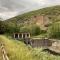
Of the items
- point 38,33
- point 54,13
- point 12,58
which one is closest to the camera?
point 12,58

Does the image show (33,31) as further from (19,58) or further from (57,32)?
(19,58)

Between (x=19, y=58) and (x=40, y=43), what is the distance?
18.2 meters

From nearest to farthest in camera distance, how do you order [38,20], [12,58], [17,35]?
1. [12,58]
2. [17,35]
3. [38,20]

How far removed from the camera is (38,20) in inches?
2096

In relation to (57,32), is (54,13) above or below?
above

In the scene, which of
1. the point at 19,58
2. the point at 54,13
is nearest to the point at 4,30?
the point at 19,58

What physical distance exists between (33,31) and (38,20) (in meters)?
13.4

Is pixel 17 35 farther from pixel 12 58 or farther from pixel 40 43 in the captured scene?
pixel 12 58

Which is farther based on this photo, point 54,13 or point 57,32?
point 54,13

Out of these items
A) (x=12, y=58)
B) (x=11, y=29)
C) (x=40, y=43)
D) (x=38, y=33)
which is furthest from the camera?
(x=38, y=33)

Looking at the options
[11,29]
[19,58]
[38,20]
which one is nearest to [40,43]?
[11,29]

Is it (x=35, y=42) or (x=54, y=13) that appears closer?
(x=35, y=42)

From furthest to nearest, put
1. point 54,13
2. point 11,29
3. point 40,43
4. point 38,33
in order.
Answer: point 54,13
point 38,33
point 11,29
point 40,43

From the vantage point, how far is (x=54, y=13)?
309 ft
